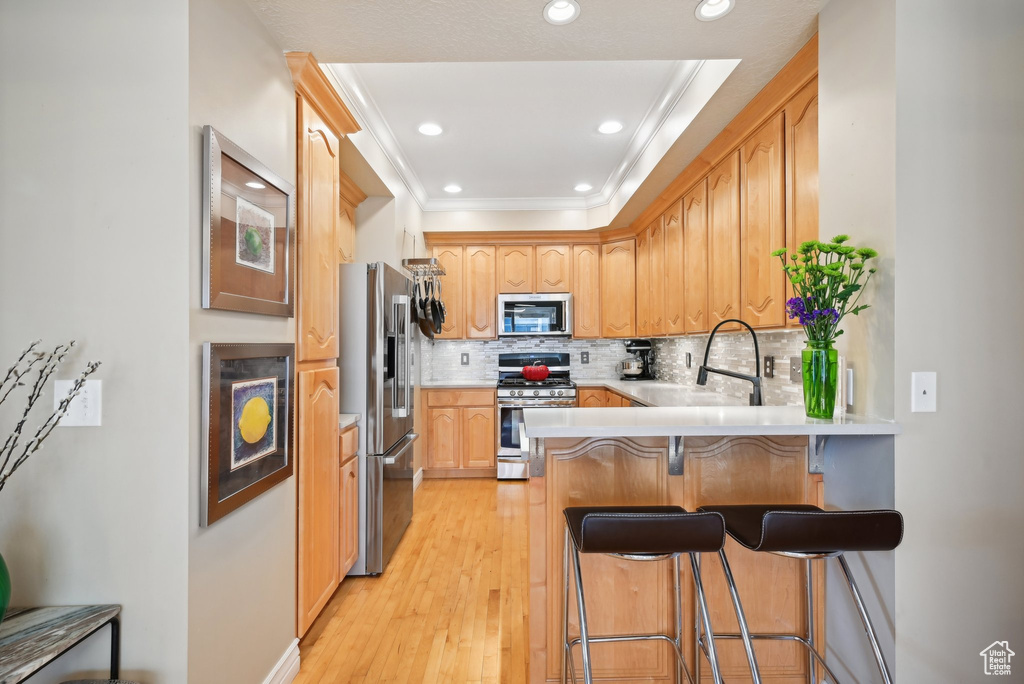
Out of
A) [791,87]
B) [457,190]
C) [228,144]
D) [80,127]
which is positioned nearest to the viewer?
[80,127]

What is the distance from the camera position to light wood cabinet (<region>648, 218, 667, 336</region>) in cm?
399

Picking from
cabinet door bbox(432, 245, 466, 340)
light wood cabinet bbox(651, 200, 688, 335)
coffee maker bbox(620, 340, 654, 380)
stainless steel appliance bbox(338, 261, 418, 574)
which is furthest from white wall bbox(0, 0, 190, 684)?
coffee maker bbox(620, 340, 654, 380)

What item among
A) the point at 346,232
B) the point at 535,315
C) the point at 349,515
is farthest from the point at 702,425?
the point at 535,315

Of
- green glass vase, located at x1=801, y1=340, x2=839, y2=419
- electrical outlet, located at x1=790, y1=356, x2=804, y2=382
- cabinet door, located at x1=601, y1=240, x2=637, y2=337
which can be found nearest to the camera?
green glass vase, located at x1=801, y1=340, x2=839, y2=419

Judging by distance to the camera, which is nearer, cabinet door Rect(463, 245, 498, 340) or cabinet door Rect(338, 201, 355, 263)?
cabinet door Rect(338, 201, 355, 263)

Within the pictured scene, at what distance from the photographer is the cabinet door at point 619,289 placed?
16.0 feet

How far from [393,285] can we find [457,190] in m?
1.89

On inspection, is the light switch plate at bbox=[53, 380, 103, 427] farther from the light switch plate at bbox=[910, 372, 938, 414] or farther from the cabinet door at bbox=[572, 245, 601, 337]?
the cabinet door at bbox=[572, 245, 601, 337]

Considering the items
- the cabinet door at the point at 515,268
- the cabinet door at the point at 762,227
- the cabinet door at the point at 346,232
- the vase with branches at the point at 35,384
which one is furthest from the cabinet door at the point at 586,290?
the vase with branches at the point at 35,384

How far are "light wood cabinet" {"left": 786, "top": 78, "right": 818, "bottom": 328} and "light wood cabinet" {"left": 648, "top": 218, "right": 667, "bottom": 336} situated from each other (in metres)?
1.80

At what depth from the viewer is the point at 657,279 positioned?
13.6 ft

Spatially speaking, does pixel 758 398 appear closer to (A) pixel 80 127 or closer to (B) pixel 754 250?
(B) pixel 754 250

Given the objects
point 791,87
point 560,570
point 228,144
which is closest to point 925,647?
point 560,570

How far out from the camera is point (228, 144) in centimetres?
145
